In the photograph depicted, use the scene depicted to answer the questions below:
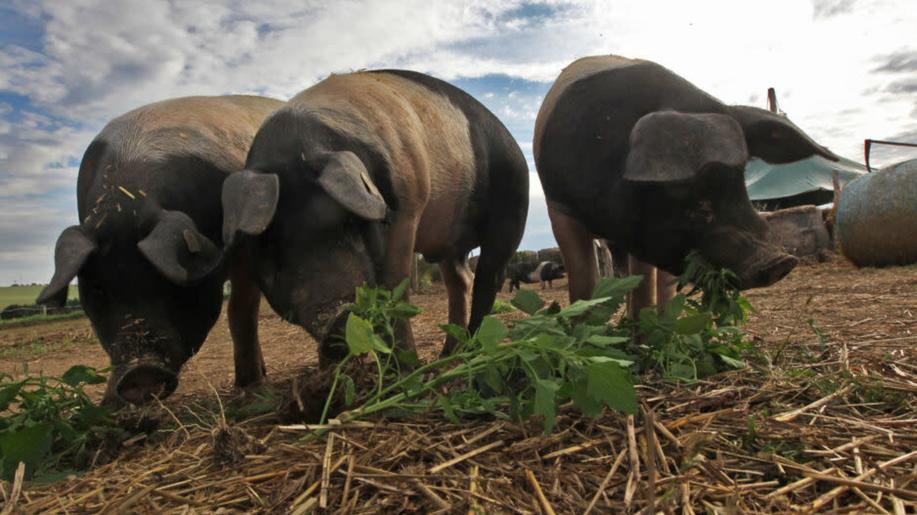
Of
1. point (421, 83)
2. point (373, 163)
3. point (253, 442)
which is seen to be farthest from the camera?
point (421, 83)

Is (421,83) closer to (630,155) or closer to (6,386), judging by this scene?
(630,155)

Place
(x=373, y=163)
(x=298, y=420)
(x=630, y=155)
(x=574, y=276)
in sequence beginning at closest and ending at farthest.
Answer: (x=298, y=420), (x=630, y=155), (x=373, y=163), (x=574, y=276)

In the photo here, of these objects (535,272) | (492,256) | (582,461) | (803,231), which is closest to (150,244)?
(582,461)

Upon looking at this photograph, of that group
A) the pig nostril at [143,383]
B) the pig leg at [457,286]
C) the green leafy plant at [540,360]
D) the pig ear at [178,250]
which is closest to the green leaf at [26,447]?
the pig nostril at [143,383]

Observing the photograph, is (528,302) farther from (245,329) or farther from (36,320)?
(36,320)

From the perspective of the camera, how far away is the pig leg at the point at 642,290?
422cm

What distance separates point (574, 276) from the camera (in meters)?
4.05

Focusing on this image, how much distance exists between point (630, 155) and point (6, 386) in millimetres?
2697

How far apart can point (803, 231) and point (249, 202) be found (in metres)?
13.0

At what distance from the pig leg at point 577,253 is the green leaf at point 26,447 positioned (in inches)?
108

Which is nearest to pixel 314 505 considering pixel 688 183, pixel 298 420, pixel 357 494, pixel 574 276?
pixel 357 494

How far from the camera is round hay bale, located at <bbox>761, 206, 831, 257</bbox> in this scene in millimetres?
13128

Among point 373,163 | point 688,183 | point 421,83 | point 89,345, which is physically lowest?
point 89,345

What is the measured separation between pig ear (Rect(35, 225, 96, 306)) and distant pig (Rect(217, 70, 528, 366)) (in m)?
0.71
